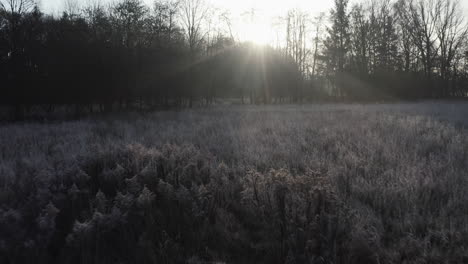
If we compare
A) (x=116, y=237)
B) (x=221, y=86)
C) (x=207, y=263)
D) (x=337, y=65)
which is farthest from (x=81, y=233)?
(x=337, y=65)

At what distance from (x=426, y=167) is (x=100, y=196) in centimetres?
542

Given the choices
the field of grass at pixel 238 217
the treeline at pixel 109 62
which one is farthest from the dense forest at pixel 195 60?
the field of grass at pixel 238 217

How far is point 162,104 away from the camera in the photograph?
2806 centimetres

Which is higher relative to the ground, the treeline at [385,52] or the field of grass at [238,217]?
the treeline at [385,52]

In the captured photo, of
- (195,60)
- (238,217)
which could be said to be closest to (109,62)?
(195,60)

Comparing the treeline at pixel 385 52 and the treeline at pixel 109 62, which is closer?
the treeline at pixel 109 62

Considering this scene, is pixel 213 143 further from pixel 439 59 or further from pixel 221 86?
pixel 439 59

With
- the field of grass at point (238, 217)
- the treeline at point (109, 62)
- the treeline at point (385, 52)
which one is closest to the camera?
the field of grass at point (238, 217)

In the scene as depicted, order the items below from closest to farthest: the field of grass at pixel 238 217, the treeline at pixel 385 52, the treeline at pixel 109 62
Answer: the field of grass at pixel 238 217 < the treeline at pixel 109 62 < the treeline at pixel 385 52

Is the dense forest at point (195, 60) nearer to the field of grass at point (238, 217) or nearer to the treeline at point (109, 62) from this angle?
the treeline at point (109, 62)

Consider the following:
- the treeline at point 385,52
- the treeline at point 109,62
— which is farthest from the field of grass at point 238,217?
the treeline at point 385,52

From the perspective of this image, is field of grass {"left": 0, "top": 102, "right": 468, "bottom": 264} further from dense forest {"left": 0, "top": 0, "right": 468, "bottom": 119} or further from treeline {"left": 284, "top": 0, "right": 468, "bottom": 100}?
treeline {"left": 284, "top": 0, "right": 468, "bottom": 100}

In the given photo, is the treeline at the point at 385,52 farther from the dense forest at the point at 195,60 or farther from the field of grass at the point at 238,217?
the field of grass at the point at 238,217

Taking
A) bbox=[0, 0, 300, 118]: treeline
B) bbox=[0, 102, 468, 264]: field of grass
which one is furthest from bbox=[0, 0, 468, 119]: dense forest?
bbox=[0, 102, 468, 264]: field of grass
